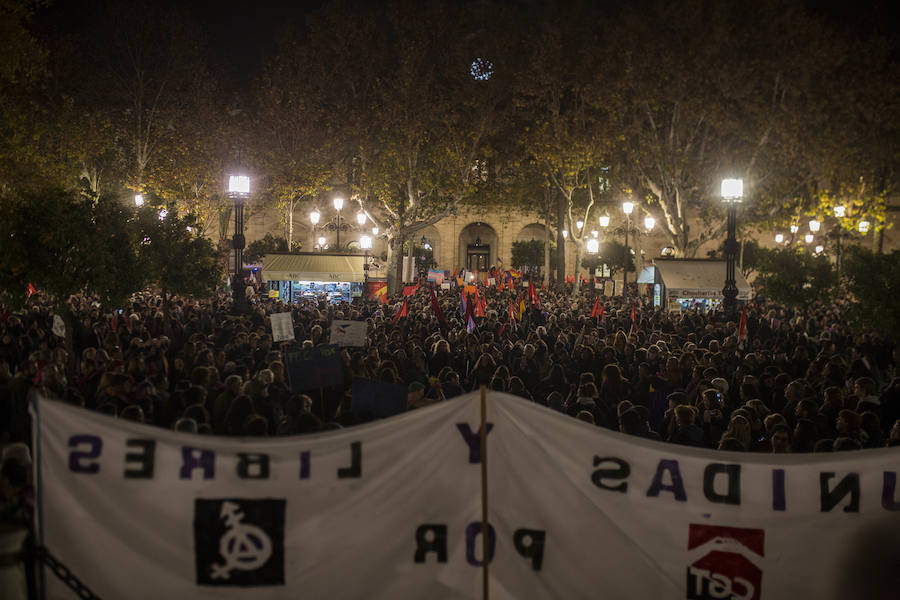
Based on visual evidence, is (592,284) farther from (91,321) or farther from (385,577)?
(385,577)

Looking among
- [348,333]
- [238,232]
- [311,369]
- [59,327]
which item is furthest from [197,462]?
[238,232]

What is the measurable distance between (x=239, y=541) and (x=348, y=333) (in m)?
8.22


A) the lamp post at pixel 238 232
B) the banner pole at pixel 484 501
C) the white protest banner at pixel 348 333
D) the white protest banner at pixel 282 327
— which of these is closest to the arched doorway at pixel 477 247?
the lamp post at pixel 238 232

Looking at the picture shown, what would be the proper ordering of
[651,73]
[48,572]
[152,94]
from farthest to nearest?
1. [152,94]
2. [651,73]
3. [48,572]

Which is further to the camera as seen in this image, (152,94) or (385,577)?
(152,94)

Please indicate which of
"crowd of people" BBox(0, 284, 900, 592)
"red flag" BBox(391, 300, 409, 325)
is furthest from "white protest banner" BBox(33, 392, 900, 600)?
"red flag" BBox(391, 300, 409, 325)

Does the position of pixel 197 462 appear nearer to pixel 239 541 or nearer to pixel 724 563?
pixel 239 541

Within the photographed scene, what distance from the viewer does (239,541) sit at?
3.62 meters

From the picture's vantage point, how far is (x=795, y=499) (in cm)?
377

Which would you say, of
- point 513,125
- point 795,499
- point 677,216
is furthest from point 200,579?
point 513,125

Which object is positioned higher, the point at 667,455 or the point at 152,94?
the point at 152,94

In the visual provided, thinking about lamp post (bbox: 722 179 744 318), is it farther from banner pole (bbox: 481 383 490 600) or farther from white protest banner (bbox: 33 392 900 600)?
banner pole (bbox: 481 383 490 600)

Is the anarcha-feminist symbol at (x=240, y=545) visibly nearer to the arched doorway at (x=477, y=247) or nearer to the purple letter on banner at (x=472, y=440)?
the purple letter on banner at (x=472, y=440)

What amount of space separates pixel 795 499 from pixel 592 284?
105 feet
